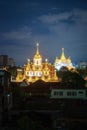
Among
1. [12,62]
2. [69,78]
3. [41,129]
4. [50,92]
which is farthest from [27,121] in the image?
[12,62]

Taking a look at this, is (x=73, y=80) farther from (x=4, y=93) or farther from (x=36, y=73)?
(x=36, y=73)

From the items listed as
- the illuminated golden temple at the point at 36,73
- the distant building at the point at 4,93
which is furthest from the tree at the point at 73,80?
the illuminated golden temple at the point at 36,73

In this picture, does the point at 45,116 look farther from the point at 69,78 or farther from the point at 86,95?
the point at 69,78

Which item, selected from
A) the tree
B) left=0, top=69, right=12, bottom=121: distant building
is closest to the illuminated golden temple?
the tree

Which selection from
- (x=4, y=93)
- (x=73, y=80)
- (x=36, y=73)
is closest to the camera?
(x=4, y=93)

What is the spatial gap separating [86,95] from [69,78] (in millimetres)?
10086

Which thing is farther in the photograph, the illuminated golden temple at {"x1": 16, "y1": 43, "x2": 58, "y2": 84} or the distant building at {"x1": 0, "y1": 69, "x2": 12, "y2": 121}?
the illuminated golden temple at {"x1": 16, "y1": 43, "x2": 58, "y2": 84}

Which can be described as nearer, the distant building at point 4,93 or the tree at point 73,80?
the distant building at point 4,93

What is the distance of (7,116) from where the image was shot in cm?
2956

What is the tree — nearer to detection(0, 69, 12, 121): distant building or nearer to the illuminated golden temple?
detection(0, 69, 12, 121): distant building

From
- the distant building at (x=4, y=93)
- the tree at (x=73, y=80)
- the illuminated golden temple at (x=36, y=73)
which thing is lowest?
the distant building at (x=4, y=93)

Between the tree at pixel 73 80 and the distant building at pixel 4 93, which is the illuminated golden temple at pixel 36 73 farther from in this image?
the distant building at pixel 4 93

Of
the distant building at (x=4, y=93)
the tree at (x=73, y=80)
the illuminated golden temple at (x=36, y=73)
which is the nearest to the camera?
the distant building at (x=4, y=93)

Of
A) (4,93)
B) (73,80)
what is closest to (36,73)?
(73,80)
